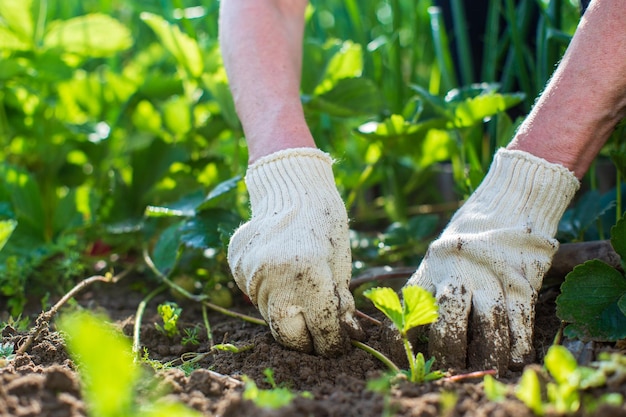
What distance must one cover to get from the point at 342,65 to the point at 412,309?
1015 mm

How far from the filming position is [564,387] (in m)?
0.76

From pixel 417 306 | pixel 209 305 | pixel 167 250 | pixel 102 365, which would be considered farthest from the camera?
pixel 167 250

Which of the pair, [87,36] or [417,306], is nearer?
[417,306]

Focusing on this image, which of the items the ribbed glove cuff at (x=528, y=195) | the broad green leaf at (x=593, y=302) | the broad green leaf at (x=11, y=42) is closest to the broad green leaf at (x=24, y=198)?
the broad green leaf at (x=11, y=42)

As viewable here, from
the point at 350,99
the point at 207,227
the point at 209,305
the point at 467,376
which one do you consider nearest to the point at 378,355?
the point at 467,376

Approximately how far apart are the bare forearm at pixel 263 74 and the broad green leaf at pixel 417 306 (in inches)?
17.7

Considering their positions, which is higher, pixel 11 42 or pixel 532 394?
pixel 11 42

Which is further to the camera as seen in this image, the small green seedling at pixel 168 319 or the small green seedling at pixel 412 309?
the small green seedling at pixel 168 319

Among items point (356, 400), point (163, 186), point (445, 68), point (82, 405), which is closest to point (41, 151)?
point (163, 186)

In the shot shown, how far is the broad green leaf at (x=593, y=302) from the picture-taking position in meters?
1.05

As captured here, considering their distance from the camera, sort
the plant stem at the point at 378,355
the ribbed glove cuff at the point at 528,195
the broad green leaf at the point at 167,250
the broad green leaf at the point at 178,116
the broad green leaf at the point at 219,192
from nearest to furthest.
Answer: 1. the plant stem at the point at 378,355
2. the ribbed glove cuff at the point at 528,195
3. the broad green leaf at the point at 219,192
4. the broad green leaf at the point at 167,250
5. the broad green leaf at the point at 178,116

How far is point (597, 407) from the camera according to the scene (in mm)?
724

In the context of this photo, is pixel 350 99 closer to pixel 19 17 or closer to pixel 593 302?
pixel 593 302

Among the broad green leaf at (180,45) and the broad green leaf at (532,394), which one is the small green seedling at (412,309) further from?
the broad green leaf at (180,45)
